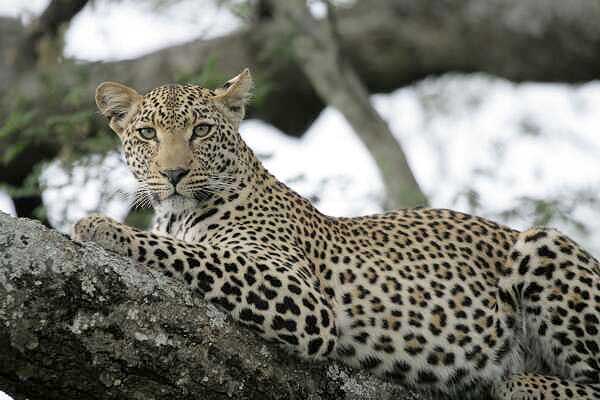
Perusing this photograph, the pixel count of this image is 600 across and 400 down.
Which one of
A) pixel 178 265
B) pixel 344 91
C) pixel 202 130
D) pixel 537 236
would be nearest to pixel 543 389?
pixel 537 236

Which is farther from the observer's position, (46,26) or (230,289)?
(46,26)

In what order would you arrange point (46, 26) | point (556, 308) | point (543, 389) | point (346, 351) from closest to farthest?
1. point (346, 351)
2. point (543, 389)
3. point (556, 308)
4. point (46, 26)

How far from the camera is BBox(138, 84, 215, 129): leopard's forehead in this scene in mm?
8070

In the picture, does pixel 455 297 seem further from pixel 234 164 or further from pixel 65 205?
pixel 65 205

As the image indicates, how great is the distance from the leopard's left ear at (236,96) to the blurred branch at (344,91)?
3281 millimetres

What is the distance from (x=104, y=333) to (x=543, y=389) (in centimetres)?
334

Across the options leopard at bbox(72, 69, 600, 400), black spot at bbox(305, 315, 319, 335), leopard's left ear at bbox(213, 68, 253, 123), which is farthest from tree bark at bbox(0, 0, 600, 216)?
black spot at bbox(305, 315, 319, 335)

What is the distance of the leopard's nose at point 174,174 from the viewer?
7.71 m

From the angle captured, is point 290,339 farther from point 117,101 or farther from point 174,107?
point 117,101

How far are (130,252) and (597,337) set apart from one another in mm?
3498

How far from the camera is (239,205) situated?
26.5ft

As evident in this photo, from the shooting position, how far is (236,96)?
339 inches

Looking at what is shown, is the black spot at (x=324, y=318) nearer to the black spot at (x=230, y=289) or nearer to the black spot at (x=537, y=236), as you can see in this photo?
the black spot at (x=230, y=289)

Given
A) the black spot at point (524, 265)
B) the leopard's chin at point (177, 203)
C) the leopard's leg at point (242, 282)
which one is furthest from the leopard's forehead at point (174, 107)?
the black spot at point (524, 265)
